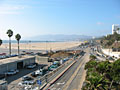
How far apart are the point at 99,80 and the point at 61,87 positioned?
25.5 ft

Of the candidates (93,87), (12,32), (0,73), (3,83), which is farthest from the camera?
(12,32)

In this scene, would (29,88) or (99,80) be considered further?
(29,88)

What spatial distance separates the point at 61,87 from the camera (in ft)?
65.5

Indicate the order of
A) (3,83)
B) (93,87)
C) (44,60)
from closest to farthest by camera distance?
(93,87)
(3,83)
(44,60)

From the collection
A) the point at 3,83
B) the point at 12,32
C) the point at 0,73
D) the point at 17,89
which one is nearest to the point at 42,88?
the point at 17,89

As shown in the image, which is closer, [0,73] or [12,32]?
[0,73]

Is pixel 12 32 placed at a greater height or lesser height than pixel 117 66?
greater

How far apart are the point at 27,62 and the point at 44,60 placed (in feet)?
34.5

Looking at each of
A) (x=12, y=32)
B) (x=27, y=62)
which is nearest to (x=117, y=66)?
(x=27, y=62)

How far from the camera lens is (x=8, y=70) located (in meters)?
29.4

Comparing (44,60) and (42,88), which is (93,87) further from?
(44,60)

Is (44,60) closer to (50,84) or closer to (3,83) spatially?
(50,84)

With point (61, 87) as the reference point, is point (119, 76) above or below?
above

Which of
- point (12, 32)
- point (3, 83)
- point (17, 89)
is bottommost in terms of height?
point (17, 89)
